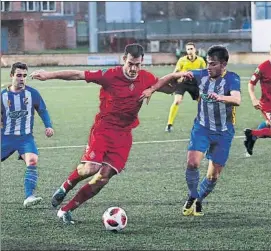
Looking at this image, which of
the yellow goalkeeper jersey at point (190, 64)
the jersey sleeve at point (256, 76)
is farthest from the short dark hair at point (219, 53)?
the yellow goalkeeper jersey at point (190, 64)

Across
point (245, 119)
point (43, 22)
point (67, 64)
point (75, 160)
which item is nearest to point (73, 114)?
point (245, 119)

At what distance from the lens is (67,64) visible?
45.2m

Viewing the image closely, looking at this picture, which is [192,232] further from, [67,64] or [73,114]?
[67,64]

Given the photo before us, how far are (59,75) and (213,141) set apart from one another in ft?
5.75

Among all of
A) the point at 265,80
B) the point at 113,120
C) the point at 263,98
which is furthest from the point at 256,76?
the point at 113,120

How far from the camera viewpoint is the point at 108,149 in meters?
8.16

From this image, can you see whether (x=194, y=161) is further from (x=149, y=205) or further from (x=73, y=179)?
(x=73, y=179)

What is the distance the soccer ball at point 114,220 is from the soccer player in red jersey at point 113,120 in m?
0.40

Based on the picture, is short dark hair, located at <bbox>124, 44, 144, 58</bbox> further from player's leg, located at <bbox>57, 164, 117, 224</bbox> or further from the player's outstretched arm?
player's leg, located at <bbox>57, 164, 117, 224</bbox>

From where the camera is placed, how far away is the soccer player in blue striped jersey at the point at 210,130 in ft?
27.6

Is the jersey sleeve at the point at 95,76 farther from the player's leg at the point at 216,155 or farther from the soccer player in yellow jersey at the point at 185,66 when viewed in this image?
the soccer player in yellow jersey at the point at 185,66

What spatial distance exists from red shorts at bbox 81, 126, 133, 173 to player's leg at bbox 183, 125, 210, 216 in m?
0.67

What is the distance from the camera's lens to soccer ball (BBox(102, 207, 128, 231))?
7.64 m

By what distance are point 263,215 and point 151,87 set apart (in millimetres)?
1640
